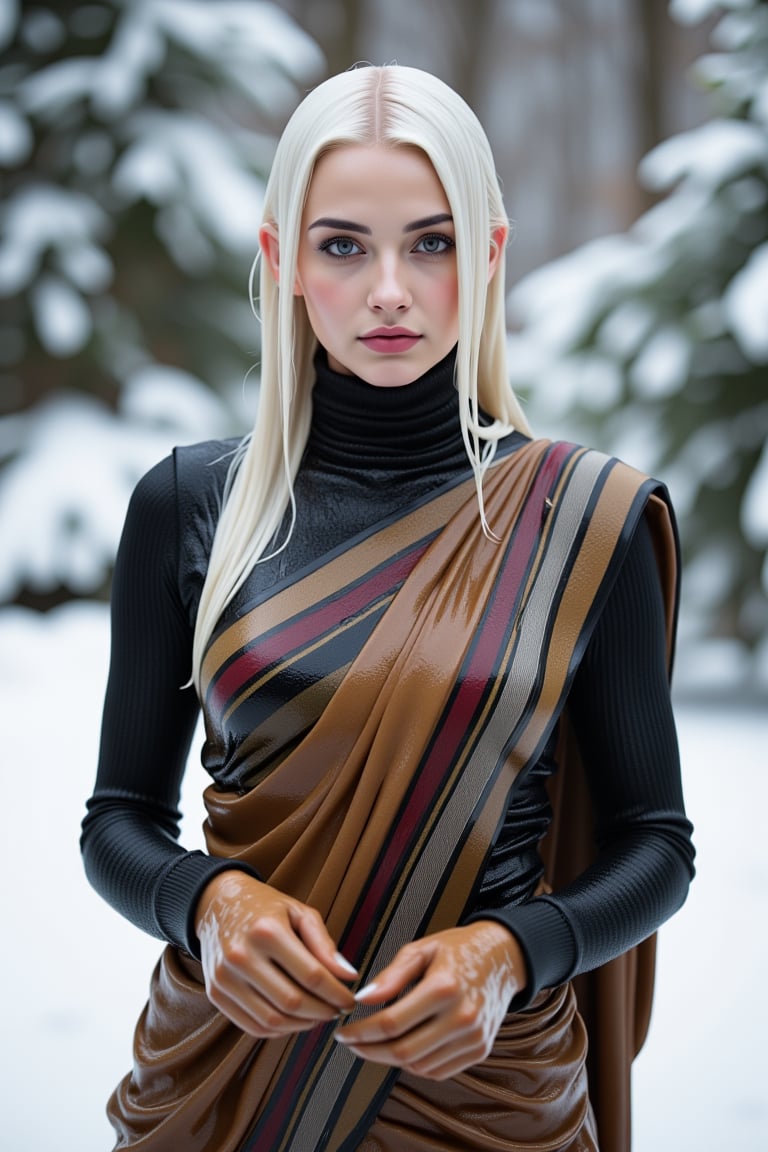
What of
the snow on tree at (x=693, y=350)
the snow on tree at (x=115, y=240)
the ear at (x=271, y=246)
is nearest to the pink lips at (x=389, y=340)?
the ear at (x=271, y=246)

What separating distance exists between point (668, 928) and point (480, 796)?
110 centimetres

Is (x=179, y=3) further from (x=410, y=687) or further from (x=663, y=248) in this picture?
(x=410, y=687)

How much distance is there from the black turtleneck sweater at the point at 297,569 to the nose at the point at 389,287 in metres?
0.09

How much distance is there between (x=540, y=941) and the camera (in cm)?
91

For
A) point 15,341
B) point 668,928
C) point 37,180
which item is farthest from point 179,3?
point 668,928

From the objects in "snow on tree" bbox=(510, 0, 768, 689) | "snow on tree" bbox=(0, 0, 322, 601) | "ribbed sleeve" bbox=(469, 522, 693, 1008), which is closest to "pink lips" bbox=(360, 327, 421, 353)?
"ribbed sleeve" bbox=(469, 522, 693, 1008)

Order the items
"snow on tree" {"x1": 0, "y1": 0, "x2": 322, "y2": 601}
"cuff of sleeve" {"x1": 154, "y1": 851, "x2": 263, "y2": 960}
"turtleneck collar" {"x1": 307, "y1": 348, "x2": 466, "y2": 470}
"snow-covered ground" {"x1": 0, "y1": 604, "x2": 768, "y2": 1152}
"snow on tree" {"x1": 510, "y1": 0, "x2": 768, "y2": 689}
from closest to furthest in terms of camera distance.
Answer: "cuff of sleeve" {"x1": 154, "y1": 851, "x2": 263, "y2": 960} → "turtleneck collar" {"x1": 307, "y1": 348, "x2": 466, "y2": 470} → "snow-covered ground" {"x1": 0, "y1": 604, "x2": 768, "y2": 1152} → "snow on tree" {"x1": 510, "y1": 0, "x2": 768, "y2": 689} → "snow on tree" {"x1": 0, "y1": 0, "x2": 322, "y2": 601}

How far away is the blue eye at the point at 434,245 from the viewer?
986 mm

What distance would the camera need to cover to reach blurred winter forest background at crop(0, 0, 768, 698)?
332 centimetres

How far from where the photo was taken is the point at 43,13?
372 cm

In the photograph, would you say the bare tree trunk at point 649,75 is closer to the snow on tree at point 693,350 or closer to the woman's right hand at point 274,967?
the snow on tree at point 693,350

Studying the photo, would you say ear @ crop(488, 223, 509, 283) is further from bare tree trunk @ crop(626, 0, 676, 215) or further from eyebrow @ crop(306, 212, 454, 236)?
bare tree trunk @ crop(626, 0, 676, 215)

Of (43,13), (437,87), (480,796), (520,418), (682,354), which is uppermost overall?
(43,13)

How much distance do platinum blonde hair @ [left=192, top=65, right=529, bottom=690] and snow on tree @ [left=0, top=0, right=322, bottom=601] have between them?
8.16 feet
